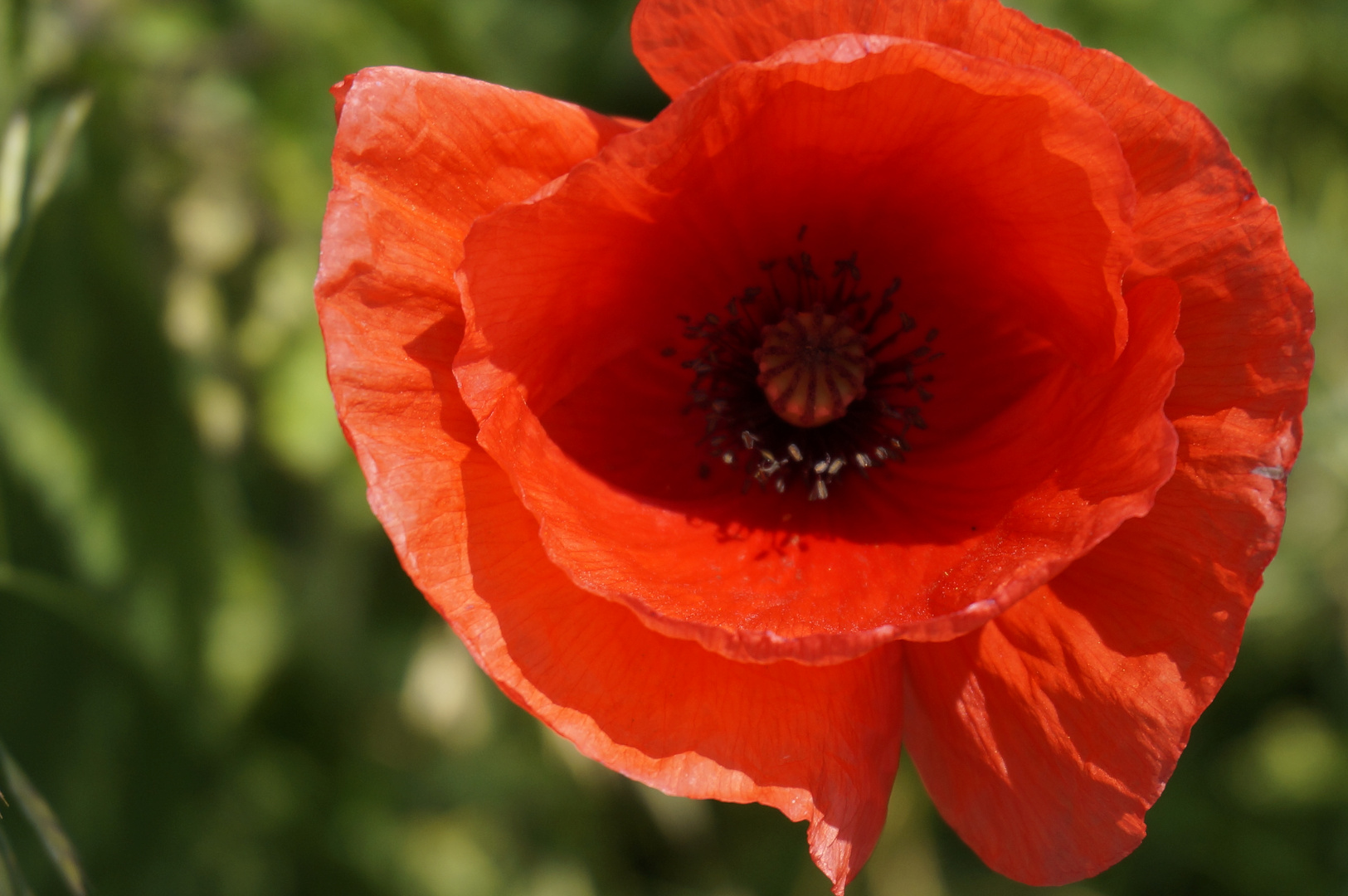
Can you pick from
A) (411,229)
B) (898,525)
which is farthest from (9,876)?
A: (898,525)

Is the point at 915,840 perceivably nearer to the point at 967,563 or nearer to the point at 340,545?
the point at 967,563

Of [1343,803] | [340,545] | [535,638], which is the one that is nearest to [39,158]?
[340,545]

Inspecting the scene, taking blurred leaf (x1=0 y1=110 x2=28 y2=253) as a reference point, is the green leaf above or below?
below

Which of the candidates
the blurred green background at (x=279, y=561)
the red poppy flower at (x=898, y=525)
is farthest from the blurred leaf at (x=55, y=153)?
the red poppy flower at (x=898, y=525)

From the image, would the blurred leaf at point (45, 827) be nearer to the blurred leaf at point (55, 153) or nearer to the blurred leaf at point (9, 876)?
the blurred leaf at point (9, 876)

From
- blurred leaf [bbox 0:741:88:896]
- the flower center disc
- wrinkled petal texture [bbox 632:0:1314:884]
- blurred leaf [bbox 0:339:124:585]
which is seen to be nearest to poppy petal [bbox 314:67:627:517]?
wrinkled petal texture [bbox 632:0:1314:884]

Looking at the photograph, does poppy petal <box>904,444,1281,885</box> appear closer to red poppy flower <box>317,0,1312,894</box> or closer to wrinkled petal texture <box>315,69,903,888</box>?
red poppy flower <box>317,0,1312,894</box>

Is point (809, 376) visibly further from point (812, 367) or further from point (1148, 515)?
point (1148, 515)
